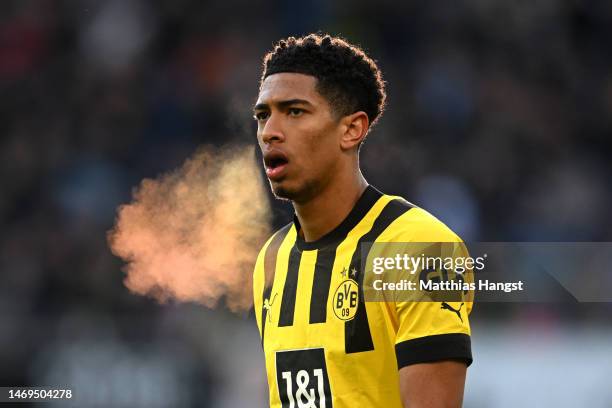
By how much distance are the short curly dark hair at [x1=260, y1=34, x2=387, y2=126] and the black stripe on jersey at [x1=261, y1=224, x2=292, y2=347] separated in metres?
0.65

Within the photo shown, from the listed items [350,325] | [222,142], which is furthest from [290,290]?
[222,142]

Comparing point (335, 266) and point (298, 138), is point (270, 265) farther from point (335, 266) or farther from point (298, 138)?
point (298, 138)

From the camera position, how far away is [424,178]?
8.40 m

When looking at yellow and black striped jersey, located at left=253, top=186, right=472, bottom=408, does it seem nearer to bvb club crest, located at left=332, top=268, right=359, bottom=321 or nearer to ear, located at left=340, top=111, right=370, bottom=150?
bvb club crest, located at left=332, top=268, right=359, bottom=321

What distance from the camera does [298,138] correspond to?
3.54 meters

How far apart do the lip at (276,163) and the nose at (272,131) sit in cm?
5

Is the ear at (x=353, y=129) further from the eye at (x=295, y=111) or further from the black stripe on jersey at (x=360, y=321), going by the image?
the black stripe on jersey at (x=360, y=321)

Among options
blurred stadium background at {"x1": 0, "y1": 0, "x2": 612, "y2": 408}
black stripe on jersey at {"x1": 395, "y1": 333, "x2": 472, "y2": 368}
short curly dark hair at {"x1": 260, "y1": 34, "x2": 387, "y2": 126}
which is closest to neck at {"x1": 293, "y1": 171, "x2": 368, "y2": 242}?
short curly dark hair at {"x1": 260, "y1": 34, "x2": 387, "y2": 126}

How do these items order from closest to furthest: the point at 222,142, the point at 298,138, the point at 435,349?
the point at 435,349, the point at 298,138, the point at 222,142

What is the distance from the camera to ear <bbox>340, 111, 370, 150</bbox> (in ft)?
12.0

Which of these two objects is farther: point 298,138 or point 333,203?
point 333,203

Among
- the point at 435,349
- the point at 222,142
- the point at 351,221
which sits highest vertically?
the point at 222,142

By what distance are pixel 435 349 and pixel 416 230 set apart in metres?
0.46

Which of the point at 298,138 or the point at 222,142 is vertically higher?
the point at 222,142
